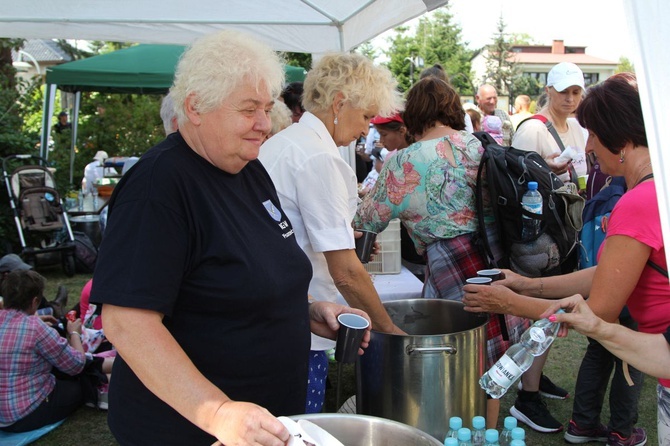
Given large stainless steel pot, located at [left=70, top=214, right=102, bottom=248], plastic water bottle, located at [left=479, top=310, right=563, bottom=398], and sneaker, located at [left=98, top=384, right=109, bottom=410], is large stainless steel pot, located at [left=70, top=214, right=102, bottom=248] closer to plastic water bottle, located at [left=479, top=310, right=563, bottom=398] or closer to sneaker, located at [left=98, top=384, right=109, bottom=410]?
sneaker, located at [left=98, top=384, right=109, bottom=410]

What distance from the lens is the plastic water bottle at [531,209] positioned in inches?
106

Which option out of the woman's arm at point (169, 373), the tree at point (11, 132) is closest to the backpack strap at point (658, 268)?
the woman's arm at point (169, 373)

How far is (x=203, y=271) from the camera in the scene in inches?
55.6

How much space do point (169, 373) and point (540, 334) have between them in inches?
37.3

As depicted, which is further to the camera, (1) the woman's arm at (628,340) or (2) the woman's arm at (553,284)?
(2) the woman's arm at (553,284)

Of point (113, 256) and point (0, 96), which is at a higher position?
point (0, 96)

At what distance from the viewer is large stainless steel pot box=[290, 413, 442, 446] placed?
1.37 metres

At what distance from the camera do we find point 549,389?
4.01 meters

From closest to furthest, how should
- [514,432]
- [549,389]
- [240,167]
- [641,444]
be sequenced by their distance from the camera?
[240,167]
[514,432]
[641,444]
[549,389]

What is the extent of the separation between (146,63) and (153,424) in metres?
8.12

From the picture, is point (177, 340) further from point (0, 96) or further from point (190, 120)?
point (0, 96)

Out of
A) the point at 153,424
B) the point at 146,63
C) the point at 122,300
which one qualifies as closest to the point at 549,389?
the point at 153,424

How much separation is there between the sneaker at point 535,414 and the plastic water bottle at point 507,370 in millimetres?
2140

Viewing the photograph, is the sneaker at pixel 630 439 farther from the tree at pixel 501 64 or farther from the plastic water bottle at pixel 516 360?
the tree at pixel 501 64
